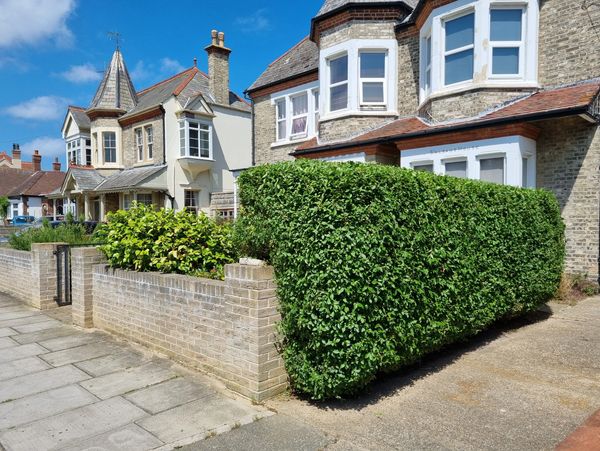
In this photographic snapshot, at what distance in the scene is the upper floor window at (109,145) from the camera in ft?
87.2

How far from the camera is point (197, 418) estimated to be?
13.0ft

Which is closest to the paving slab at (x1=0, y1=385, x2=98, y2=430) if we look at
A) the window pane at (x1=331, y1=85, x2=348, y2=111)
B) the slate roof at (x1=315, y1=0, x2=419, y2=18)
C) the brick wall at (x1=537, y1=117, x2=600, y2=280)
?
the brick wall at (x1=537, y1=117, x2=600, y2=280)

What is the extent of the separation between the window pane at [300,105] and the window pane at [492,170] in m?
8.52

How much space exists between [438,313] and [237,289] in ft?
7.67

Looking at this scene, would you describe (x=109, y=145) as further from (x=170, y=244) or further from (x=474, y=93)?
(x=170, y=244)

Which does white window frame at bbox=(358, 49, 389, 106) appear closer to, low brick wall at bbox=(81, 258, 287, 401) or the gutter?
the gutter

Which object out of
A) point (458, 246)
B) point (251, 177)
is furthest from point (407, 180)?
point (251, 177)

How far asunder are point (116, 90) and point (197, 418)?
27.7m

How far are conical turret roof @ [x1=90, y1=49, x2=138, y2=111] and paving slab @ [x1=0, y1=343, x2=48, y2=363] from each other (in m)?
23.4

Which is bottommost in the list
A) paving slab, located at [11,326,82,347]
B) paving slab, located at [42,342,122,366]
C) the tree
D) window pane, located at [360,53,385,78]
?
paving slab, located at [11,326,82,347]

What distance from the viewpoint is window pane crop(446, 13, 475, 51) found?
11.2 m

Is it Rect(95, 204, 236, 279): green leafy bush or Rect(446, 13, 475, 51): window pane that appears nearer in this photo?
Rect(95, 204, 236, 279): green leafy bush

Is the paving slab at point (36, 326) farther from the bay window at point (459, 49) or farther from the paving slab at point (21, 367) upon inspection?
the bay window at point (459, 49)

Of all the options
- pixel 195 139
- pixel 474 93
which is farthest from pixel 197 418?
pixel 195 139
